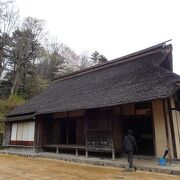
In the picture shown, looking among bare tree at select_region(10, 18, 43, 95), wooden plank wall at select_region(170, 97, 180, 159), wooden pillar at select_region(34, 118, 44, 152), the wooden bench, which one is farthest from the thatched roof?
bare tree at select_region(10, 18, 43, 95)

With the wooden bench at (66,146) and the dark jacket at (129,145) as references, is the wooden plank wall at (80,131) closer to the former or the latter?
the wooden bench at (66,146)

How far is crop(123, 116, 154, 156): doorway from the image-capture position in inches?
406

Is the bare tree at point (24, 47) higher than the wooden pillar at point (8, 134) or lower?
higher

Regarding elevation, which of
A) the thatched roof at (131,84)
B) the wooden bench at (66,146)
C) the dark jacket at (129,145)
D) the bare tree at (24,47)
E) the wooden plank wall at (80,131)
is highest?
the bare tree at (24,47)

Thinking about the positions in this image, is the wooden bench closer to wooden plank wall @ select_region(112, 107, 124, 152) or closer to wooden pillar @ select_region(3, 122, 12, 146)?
wooden plank wall @ select_region(112, 107, 124, 152)

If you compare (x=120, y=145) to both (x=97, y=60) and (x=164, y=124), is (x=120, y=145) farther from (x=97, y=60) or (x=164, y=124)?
(x=97, y=60)

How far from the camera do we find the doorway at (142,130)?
33.9ft

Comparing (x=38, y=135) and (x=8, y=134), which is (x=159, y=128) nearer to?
(x=38, y=135)

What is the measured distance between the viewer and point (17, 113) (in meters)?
15.9

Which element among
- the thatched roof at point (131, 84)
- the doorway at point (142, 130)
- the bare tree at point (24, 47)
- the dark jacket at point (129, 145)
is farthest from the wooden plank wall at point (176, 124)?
the bare tree at point (24, 47)

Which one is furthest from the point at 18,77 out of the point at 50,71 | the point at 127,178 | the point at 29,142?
the point at 127,178

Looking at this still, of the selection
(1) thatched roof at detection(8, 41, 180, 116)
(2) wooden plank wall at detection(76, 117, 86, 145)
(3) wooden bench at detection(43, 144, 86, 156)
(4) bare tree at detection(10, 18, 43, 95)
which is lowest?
(3) wooden bench at detection(43, 144, 86, 156)

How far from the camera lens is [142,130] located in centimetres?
1064

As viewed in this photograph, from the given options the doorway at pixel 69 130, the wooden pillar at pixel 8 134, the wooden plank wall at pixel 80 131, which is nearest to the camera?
the wooden plank wall at pixel 80 131
